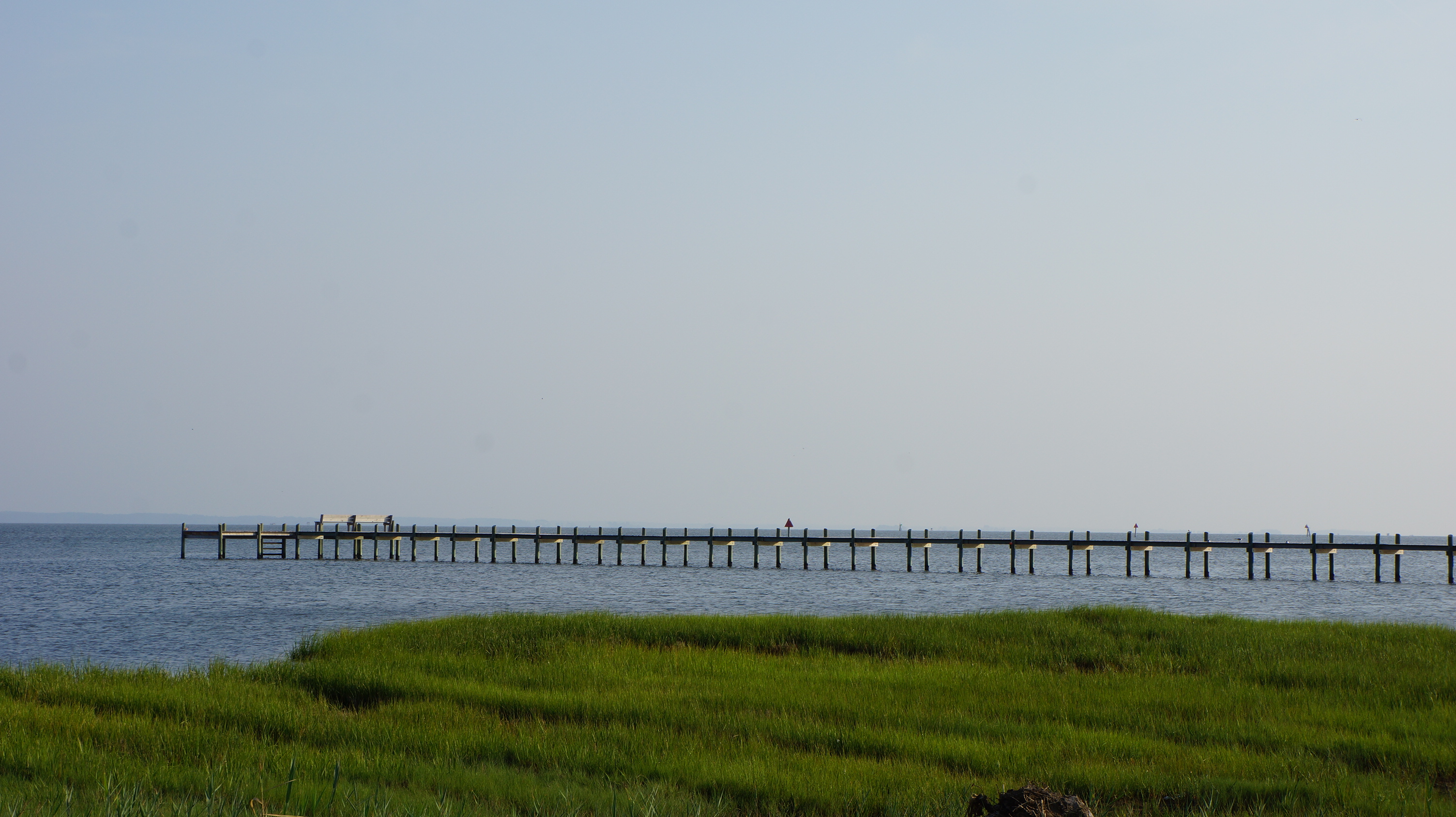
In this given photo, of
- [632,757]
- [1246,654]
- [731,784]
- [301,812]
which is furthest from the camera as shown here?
[1246,654]

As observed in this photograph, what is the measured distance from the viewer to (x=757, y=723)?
14.7 meters

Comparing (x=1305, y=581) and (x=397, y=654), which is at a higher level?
(x=397, y=654)

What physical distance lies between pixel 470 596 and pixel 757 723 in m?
36.5

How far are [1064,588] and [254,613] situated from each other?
126 ft

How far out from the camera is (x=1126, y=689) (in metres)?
17.8

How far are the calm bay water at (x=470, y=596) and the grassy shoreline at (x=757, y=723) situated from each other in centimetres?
971

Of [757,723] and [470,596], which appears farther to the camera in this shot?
[470,596]

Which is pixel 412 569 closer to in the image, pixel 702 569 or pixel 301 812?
pixel 702 569

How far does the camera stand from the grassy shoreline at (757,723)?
10703 mm

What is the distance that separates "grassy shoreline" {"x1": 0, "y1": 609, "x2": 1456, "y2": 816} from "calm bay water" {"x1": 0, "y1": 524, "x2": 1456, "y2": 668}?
971 cm

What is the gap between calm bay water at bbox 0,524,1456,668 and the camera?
33.1 m

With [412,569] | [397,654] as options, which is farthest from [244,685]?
[412,569]

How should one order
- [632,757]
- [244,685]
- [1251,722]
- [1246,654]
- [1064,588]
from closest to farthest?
1. [632,757]
2. [1251,722]
3. [244,685]
4. [1246,654]
5. [1064,588]

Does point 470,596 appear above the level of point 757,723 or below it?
below
